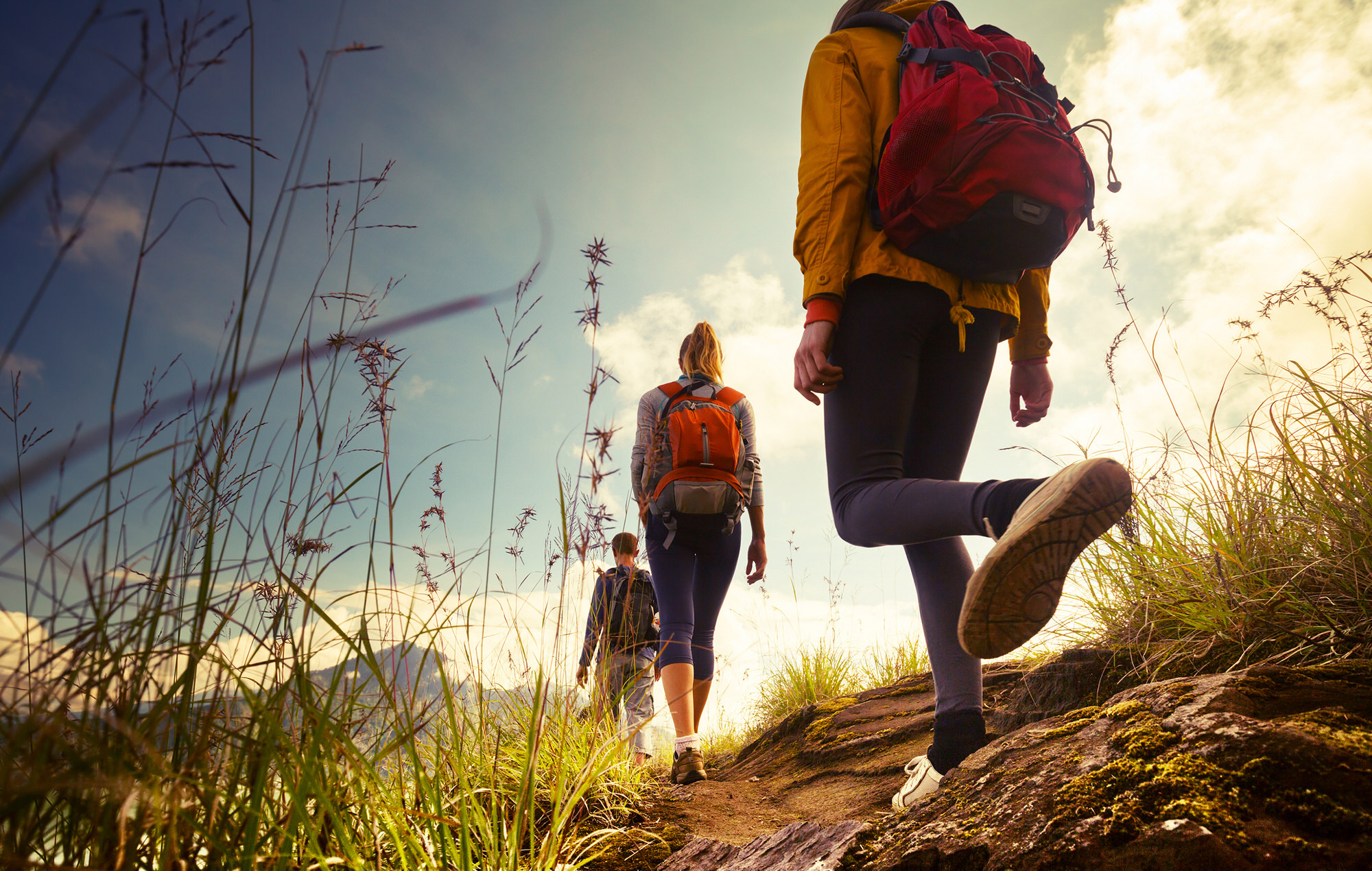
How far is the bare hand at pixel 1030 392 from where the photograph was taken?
199 centimetres

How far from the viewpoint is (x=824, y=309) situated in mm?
1582

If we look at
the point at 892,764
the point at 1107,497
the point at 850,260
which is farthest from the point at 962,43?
the point at 892,764

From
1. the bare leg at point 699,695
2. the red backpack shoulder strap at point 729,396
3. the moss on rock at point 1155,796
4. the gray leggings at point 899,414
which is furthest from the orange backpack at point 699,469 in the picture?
the moss on rock at point 1155,796

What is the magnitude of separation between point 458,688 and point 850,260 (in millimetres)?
1594

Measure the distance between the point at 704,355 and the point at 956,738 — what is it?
227 centimetres

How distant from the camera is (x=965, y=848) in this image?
0.98 m

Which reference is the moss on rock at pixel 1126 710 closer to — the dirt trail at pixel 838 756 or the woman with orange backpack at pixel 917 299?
the woman with orange backpack at pixel 917 299

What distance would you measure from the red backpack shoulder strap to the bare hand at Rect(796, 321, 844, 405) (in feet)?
5.14

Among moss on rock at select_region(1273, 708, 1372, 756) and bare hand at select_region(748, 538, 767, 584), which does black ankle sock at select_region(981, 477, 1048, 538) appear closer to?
moss on rock at select_region(1273, 708, 1372, 756)

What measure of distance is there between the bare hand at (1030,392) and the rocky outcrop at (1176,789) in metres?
0.99

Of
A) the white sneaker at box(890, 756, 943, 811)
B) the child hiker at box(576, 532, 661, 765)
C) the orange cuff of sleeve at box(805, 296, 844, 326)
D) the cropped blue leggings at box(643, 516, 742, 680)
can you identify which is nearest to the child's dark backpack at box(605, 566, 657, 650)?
the child hiker at box(576, 532, 661, 765)

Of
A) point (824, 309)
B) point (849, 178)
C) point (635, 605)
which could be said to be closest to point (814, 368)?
point (824, 309)

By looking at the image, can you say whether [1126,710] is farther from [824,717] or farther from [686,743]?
[824,717]

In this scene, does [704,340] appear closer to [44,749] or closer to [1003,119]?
[1003,119]
